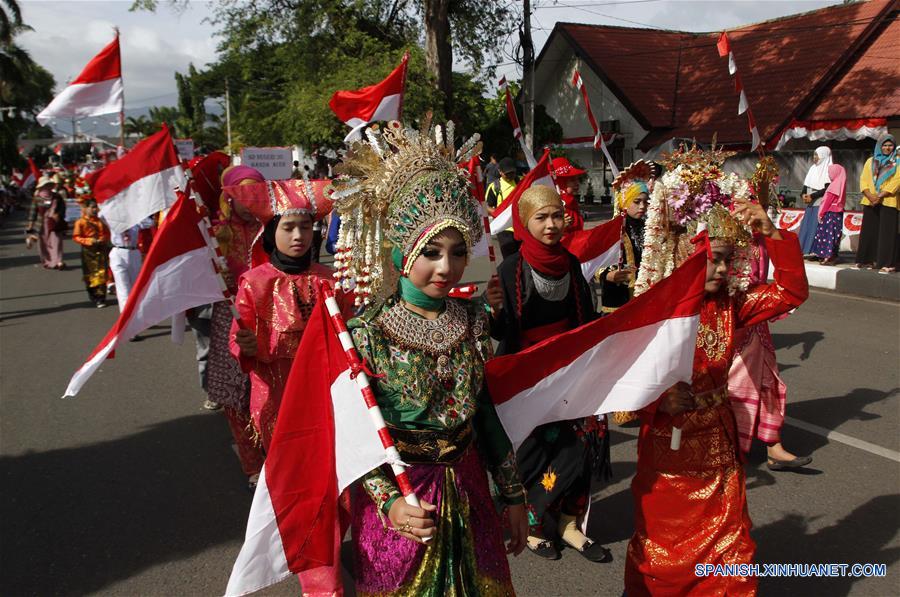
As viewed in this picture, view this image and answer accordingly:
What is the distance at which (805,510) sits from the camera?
14.7 ft

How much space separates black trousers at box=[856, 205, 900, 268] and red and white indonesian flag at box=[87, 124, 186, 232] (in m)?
11.1

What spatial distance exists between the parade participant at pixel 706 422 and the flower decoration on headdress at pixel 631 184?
256cm

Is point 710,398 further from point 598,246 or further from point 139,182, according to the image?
point 139,182

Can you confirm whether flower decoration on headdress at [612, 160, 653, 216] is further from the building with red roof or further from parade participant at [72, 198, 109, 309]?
the building with red roof

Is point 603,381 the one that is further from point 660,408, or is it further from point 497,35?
point 497,35

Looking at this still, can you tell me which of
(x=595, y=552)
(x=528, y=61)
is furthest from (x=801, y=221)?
(x=595, y=552)

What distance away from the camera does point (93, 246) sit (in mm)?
11828

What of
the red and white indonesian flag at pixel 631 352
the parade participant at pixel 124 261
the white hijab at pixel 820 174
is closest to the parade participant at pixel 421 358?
the red and white indonesian flag at pixel 631 352

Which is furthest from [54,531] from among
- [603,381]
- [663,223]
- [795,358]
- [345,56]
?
[345,56]

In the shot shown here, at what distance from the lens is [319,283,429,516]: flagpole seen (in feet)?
7.38

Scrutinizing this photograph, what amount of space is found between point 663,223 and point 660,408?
858mm

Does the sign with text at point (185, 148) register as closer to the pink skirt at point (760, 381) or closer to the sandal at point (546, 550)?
the pink skirt at point (760, 381)

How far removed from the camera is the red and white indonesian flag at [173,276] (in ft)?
13.7

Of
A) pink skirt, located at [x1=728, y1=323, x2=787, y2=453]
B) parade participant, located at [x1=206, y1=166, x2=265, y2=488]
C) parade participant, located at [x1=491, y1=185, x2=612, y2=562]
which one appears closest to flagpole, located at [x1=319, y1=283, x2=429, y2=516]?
parade participant, located at [x1=491, y1=185, x2=612, y2=562]
